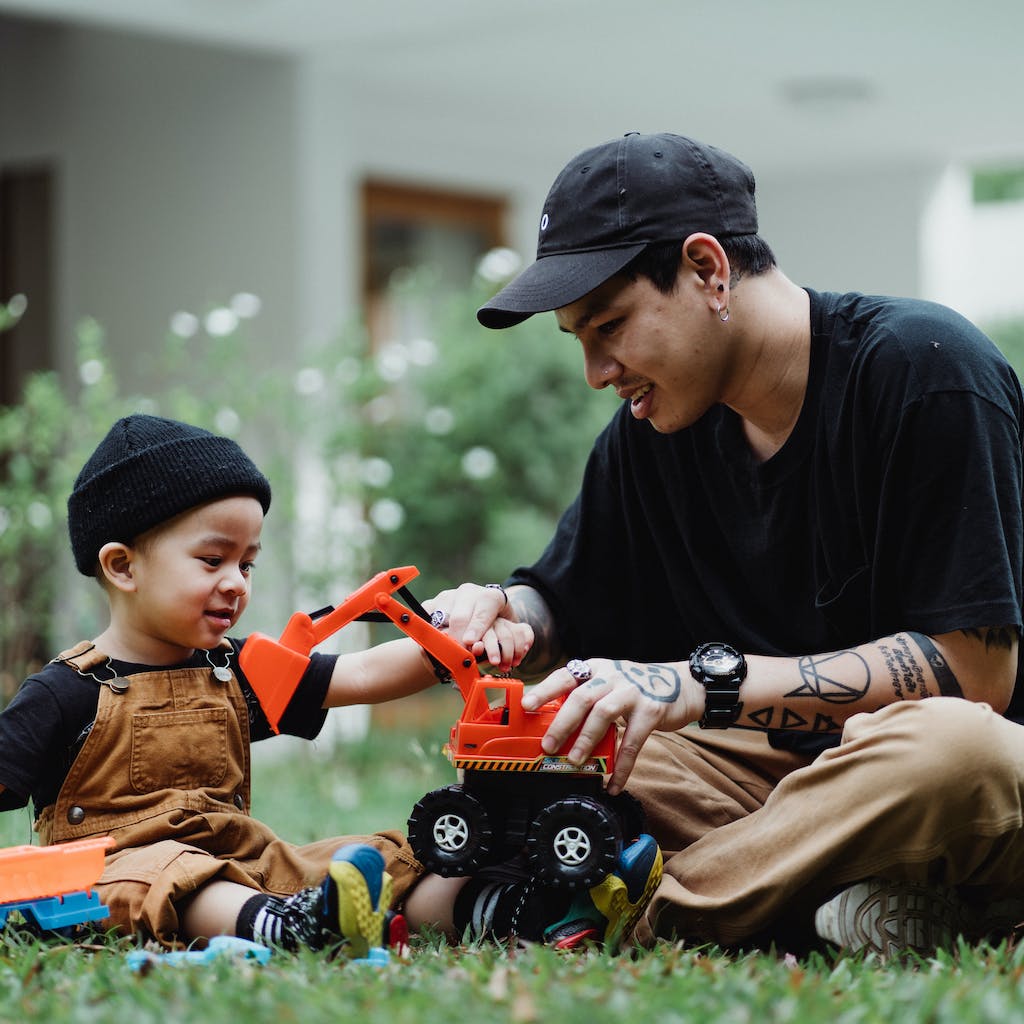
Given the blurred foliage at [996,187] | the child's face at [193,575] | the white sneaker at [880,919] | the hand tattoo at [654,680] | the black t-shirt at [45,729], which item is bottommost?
the white sneaker at [880,919]

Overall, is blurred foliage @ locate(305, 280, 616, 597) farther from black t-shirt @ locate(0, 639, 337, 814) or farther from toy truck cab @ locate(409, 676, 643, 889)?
toy truck cab @ locate(409, 676, 643, 889)

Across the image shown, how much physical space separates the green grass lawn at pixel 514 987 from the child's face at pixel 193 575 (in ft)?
2.13

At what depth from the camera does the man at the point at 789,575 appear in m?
2.78

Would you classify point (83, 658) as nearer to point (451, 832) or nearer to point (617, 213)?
point (451, 832)

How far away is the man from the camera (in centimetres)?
278

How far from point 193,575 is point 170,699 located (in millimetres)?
258

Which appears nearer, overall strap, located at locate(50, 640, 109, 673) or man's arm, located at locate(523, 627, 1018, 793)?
man's arm, located at locate(523, 627, 1018, 793)

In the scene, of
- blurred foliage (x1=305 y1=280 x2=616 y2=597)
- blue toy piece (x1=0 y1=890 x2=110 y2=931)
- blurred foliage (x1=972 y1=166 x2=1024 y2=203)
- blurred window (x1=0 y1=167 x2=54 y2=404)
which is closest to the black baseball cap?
blue toy piece (x1=0 y1=890 x2=110 y2=931)

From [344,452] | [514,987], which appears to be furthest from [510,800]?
[344,452]

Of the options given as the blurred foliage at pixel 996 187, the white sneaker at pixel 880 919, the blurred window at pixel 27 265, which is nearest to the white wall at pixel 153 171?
the blurred window at pixel 27 265

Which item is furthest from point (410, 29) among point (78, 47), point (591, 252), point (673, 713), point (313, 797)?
point (673, 713)

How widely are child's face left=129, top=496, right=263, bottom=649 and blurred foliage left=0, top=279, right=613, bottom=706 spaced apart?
12.2 ft

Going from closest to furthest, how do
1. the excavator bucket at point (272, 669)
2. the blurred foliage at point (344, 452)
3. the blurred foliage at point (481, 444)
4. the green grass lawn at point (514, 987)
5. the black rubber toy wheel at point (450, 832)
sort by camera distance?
the green grass lawn at point (514, 987), the black rubber toy wheel at point (450, 832), the excavator bucket at point (272, 669), the blurred foliage at point (344, 452), the blurred foliage at point (481, 444)

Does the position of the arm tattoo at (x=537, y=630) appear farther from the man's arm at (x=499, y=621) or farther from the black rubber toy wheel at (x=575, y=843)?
the black rubber toy wheel at (x=575, y=843)
